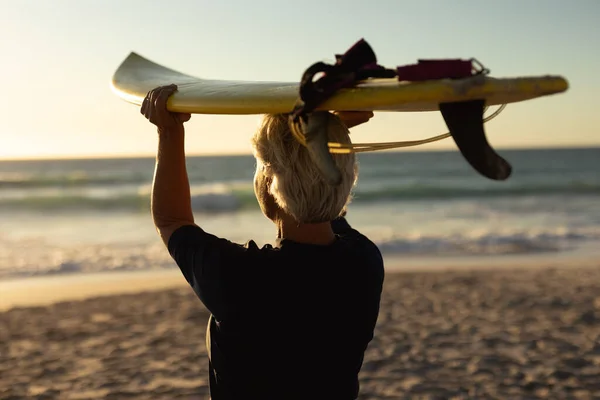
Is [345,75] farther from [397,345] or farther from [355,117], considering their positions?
[397,345]

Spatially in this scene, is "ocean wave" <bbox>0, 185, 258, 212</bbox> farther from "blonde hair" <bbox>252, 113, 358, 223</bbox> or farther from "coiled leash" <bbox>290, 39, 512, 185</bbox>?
"coiled leash" <bbox>290, 39, 512, 185</bbox>

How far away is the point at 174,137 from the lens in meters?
1.67

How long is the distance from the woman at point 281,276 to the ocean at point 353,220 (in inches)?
204

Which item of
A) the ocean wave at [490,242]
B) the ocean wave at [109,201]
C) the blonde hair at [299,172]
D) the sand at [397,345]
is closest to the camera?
the blonde hair at [299,172]

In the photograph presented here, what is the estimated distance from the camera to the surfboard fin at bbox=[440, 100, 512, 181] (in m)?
1.26

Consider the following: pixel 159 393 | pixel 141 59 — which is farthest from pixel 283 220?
pixel 159 393

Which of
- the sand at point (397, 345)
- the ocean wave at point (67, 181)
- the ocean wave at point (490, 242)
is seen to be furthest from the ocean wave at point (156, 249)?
the ocean wave at point (67, 181)

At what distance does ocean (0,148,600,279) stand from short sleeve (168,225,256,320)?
209 inches

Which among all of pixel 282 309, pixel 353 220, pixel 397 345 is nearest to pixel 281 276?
pixel 282 309

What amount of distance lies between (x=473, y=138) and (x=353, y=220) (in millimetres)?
14864

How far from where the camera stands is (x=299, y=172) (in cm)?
149

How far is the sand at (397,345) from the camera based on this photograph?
479 cm

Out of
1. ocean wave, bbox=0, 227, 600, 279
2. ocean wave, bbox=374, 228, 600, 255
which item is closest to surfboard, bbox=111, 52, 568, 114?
ocean wave, bbox=0, 227, 600, 279

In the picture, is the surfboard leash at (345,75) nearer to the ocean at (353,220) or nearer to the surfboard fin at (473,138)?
the surfboard fin at (473,138)
